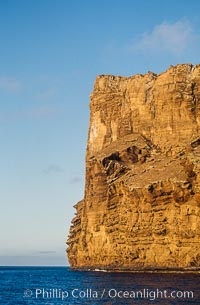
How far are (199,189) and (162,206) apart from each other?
1044 cm

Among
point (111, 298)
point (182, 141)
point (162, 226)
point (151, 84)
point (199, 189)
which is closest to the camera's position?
point (111, 298)

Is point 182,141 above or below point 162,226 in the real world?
above

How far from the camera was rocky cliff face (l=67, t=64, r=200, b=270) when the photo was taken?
11250 centimetres

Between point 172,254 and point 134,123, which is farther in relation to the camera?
point 134,123

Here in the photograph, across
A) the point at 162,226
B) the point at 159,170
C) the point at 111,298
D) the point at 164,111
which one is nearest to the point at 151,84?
the point at 164,111

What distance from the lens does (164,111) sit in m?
135

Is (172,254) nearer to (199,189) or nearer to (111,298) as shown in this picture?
(199,189)

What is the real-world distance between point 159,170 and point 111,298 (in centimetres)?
6105

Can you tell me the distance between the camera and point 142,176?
120 metres

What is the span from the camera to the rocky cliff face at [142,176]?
369ft

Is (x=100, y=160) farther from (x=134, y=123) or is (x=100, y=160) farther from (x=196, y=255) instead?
(x=196, y=255)

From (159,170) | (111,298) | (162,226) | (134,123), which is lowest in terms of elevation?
(111,298)

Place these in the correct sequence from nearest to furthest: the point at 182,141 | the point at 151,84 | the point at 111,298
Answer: the point at 111,298 → the point at 182,141 → the point at 151,84

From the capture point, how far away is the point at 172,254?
112m
